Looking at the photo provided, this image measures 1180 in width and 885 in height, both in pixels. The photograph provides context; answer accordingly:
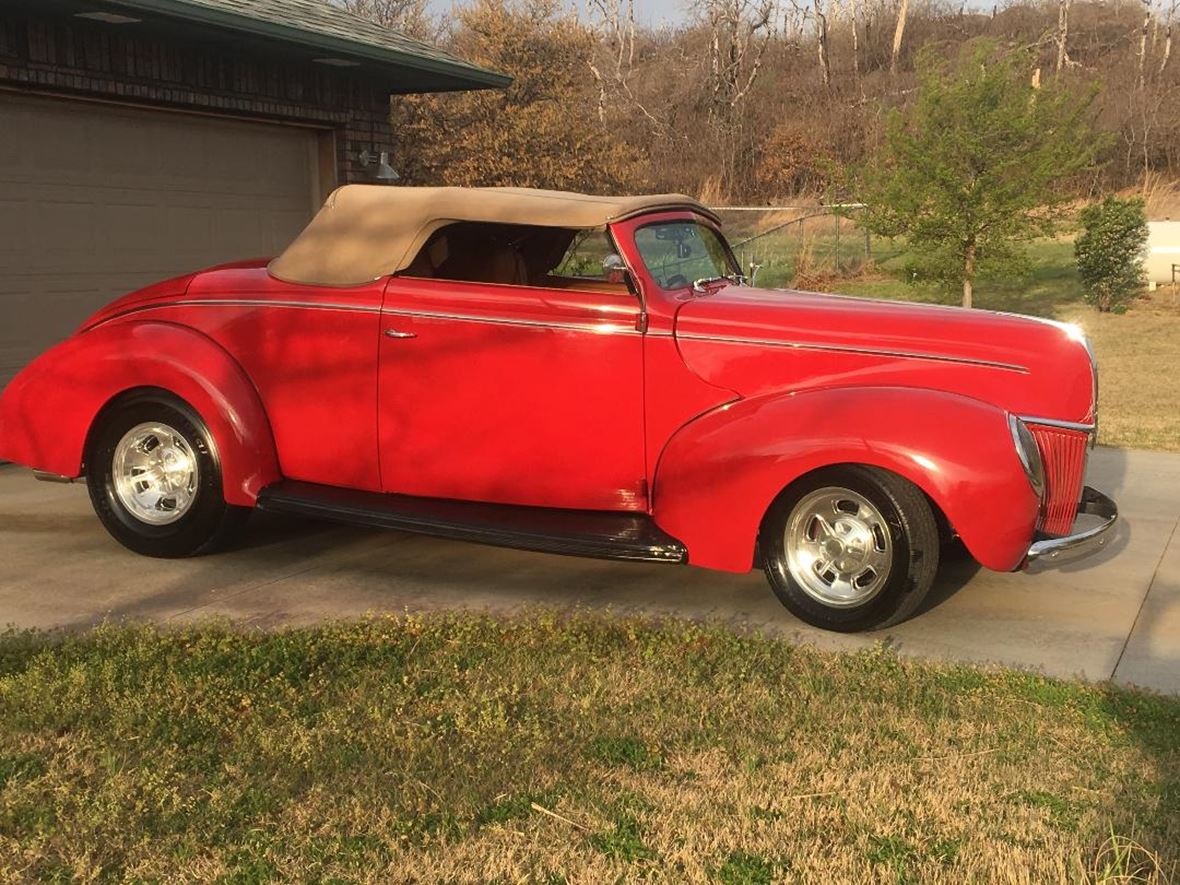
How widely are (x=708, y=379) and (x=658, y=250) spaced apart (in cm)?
79

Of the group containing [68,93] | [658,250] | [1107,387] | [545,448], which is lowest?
[1107,387]

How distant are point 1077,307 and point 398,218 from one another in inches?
794

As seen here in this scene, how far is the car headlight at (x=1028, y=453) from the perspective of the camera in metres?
4.84

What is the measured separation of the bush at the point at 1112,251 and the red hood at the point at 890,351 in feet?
62.0

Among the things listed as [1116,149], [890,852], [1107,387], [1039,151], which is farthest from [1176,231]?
[890,852]

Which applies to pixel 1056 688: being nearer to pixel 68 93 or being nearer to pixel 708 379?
pixel 708 379

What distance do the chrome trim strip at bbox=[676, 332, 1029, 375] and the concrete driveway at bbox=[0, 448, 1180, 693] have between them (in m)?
1.16

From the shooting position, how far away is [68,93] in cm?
892


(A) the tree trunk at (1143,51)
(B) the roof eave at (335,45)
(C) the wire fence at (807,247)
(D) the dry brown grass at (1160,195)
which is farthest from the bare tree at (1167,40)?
(B) the roof eave at (335,45)

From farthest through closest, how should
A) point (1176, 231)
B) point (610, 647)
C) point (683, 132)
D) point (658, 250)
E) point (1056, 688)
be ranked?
point (683, 132)
point (1176, 231)
point (658, 250)
point (610, 647)
point (1056, 688)

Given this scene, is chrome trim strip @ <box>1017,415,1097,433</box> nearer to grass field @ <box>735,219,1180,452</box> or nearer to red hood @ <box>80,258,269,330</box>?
red hood @ <box>80,258,269,330</box>

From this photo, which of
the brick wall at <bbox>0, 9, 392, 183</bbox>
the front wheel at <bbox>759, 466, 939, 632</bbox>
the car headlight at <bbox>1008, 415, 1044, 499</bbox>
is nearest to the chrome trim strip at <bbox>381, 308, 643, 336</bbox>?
the front wheel at <bbox>759, 466, 939, 632</bbox>

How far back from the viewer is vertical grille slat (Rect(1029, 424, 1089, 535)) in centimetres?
511

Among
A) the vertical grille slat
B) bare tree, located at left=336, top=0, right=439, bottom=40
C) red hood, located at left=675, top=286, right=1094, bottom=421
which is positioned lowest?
the vertical grille slat
